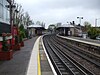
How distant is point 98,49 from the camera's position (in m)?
28.8

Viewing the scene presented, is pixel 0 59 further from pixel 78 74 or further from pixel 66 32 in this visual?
pixel 66 32

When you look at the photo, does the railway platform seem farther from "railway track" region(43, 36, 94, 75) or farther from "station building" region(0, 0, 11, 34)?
"station building" region(0, 0, 11, 34)

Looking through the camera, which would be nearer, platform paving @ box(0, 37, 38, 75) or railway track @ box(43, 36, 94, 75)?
platform paving @ box(0, 37, 38, 75)

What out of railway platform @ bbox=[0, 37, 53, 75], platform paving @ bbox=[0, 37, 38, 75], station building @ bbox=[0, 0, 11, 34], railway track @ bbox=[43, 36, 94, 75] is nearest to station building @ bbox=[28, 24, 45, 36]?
station building @ bbox=[0, 0, 11, 34]

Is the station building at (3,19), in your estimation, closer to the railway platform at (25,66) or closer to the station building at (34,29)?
the railway platform at (25,66)

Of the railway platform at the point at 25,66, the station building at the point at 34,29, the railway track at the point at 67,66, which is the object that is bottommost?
the railway track at the point at 67,66

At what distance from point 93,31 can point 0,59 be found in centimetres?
6967

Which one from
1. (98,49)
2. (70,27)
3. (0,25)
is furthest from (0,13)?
(70,27)

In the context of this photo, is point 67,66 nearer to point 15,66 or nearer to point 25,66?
point 25,66

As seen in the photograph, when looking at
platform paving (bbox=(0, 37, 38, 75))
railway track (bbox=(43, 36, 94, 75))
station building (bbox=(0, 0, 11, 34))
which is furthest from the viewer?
station building (bbox=(0, 0, 11, 34))

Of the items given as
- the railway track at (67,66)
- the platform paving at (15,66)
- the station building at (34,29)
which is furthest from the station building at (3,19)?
the station building at (34,29)

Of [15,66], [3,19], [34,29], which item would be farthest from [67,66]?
[34,29]

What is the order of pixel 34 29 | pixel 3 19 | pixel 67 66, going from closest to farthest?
pixel 67 66, pixel 3 19, pixel 34 29

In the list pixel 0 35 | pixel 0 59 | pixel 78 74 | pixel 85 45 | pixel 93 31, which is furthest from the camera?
pixel 93 31
